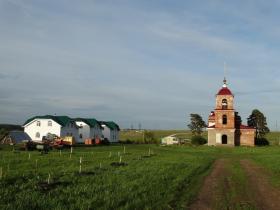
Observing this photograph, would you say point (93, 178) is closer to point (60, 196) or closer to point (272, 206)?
point (60, 196)

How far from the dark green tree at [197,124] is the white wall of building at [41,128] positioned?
38087mm

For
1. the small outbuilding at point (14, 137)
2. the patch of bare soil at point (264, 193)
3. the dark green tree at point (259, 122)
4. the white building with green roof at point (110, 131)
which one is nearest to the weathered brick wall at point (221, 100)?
the dark green tree at point (259, 122)

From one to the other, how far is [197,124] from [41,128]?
41.8 meters

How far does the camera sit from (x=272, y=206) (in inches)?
657

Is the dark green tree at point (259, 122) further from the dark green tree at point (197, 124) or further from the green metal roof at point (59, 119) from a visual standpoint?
the green metal roof at point (59, 119)

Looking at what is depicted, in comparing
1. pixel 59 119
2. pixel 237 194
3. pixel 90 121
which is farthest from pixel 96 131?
pixel 237 194

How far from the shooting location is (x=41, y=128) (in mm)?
93438

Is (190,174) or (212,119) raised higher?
(212,119)

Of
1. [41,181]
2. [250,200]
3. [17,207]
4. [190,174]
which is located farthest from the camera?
[190,174]

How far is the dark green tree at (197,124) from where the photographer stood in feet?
379

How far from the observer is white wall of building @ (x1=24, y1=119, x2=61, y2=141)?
92.6 metres

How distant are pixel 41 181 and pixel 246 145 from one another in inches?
2850

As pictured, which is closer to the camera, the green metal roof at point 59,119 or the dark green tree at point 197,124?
the green metal roof at point 59,119

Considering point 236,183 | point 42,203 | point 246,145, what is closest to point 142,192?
point 42,203
